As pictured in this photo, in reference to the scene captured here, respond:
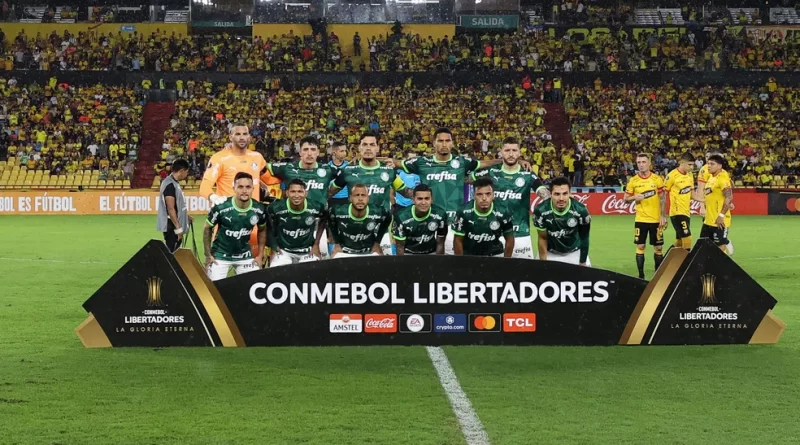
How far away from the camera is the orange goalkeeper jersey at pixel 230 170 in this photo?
40.3 ft

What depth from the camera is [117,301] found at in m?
9.01

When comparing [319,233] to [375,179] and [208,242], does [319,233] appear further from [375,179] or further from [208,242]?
[208,242]

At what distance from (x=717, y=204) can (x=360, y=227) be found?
7.18 metres

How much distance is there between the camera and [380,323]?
9.14 metres

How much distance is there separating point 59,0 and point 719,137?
102 feet

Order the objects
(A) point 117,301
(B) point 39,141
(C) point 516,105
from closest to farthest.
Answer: (A) point 117,301 < (B) point 39,141 < (C) point 516,105

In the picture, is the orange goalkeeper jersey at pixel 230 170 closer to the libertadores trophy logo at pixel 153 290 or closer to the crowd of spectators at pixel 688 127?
the libertadores trophy logo at pixel 153 290

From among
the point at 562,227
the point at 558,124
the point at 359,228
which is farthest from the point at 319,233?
the point at 558,124

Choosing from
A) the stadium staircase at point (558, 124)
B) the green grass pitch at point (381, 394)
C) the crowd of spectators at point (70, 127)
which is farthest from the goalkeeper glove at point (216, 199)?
the stadium staircase at point (558, 124)

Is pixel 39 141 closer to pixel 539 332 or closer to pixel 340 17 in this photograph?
pixel 340 17

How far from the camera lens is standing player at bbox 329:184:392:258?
10336mm

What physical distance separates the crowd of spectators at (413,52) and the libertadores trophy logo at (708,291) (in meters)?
35.0

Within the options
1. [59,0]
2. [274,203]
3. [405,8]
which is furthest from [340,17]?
[274,203]

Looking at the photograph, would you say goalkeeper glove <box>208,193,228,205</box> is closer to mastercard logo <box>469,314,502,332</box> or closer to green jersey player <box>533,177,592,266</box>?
green jersey player <box>533,177,592,266</box>
